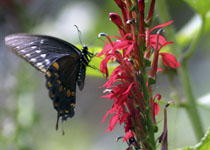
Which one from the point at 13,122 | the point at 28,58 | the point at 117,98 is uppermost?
the point at 28,58

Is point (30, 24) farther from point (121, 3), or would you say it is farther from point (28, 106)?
point (121, 3)

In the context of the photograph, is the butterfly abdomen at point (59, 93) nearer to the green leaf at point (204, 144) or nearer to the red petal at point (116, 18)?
the red petal at point (116, 18)

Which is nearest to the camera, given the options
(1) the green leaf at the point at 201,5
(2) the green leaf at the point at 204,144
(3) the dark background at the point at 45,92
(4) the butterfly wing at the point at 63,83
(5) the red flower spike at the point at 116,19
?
(2) the green leaf at the point at 204,144

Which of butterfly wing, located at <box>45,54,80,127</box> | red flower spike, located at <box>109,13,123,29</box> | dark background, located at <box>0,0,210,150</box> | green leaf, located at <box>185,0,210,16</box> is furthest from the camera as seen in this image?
dark background, located at <box>0,0,210,150</box>

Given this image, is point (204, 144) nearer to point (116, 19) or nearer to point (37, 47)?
point (116, 19)

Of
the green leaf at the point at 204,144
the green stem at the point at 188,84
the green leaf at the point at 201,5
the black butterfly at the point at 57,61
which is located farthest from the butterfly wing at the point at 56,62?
the green leaf at the point at 204,144

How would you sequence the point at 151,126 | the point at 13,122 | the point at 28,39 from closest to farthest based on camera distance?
the point at 151,126 → the point at 28,39 → the point at 13,122

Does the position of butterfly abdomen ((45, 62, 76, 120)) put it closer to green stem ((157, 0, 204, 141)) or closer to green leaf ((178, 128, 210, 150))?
green stem ((157, 0, 204, 141))

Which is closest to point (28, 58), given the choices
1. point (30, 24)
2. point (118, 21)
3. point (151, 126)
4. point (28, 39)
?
point (28, 39)

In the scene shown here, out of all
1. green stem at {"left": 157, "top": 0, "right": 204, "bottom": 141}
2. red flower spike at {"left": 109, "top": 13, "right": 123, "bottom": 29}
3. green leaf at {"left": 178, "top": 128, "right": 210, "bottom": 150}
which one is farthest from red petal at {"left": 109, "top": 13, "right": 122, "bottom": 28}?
green stem at {"left": 157, "top": 0, "right": 204, "bottom": 141}
